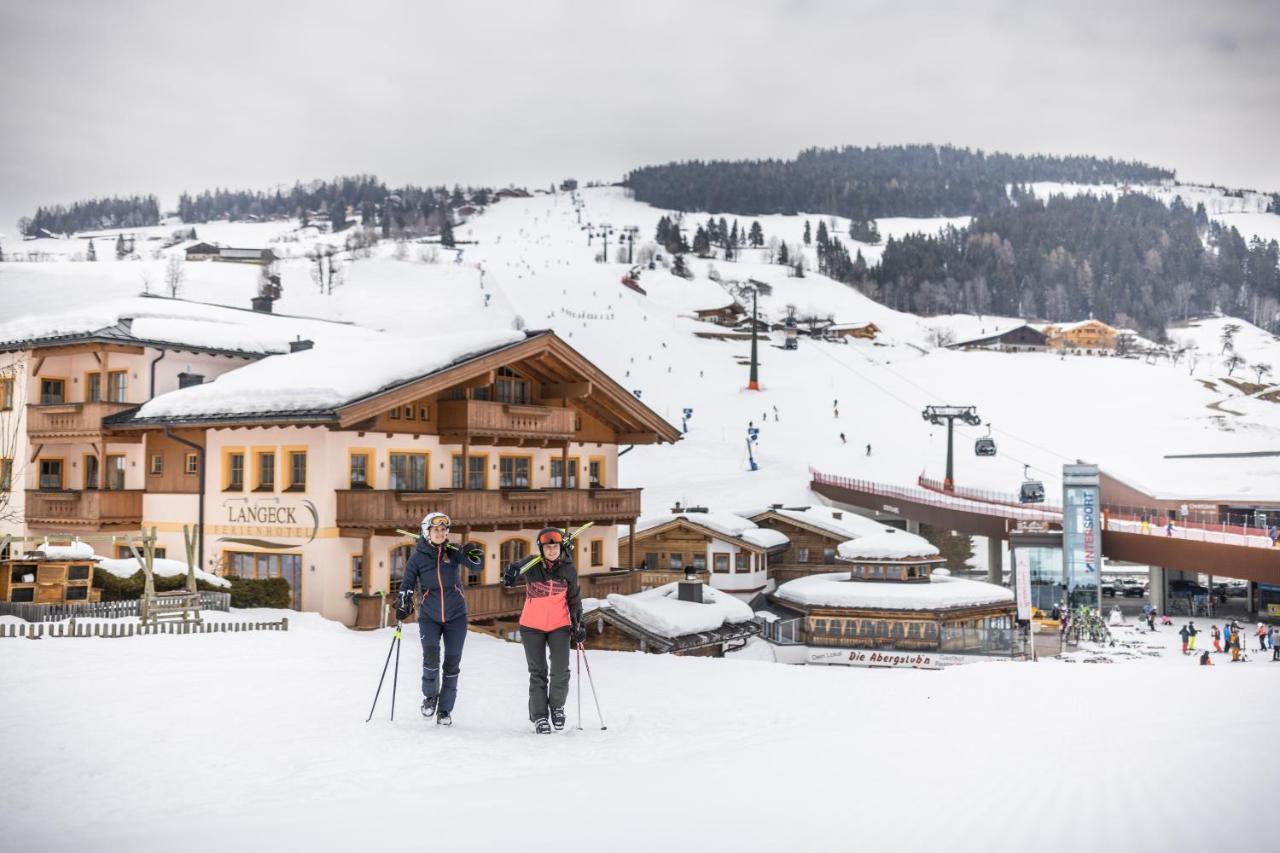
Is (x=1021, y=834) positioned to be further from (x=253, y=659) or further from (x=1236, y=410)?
(x=1236, y=410)

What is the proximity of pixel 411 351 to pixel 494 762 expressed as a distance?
15891mm

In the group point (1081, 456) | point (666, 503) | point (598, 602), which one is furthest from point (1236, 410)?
point (598, 602)

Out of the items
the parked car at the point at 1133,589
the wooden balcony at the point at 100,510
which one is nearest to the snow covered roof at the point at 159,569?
the wooden balcony at the point at 100,510

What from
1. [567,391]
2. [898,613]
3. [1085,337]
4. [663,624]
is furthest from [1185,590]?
[1085,337]

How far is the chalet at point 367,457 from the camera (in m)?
21.3

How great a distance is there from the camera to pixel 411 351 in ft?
75.1

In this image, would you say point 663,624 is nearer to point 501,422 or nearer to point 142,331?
point 501,422

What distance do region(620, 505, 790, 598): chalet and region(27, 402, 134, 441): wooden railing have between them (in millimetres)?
21024

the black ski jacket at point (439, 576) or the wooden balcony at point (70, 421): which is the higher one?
the wooden balcony at point (70, 421)

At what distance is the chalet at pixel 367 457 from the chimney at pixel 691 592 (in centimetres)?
269

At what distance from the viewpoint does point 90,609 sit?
55.1 feet

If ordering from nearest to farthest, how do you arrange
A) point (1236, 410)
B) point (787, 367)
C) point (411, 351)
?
point (411, 351), point (1236, 410), point (787, 367)

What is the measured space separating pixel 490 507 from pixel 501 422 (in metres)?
2.02

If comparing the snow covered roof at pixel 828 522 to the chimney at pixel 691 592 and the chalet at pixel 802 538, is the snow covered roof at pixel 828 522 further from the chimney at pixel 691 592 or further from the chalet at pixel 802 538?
the chimney at pixel 691 592
